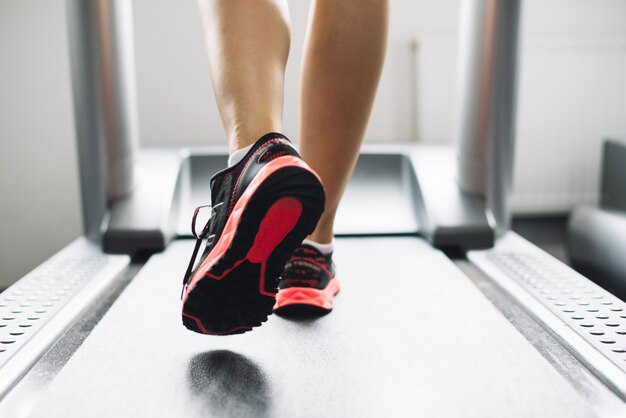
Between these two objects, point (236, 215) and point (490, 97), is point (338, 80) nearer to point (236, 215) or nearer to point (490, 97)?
point (236, 215)

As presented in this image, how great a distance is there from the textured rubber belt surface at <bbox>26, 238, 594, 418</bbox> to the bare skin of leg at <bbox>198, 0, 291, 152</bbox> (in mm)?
272

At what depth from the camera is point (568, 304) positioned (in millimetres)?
929

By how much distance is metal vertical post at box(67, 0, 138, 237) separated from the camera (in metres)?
1.38

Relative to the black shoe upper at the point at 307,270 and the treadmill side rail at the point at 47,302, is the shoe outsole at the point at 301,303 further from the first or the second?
the treadmill side rail at the point at 47,302

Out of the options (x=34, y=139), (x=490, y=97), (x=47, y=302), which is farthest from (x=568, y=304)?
(x=34, y=139)

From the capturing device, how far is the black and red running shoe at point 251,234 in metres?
0.61

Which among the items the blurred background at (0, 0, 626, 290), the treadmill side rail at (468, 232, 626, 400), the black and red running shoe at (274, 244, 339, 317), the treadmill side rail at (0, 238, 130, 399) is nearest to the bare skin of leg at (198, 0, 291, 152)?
the black and red running shoe at (274, 244, 339, 317)

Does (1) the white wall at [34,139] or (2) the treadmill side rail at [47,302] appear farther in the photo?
(1) the white wall at [34,139]

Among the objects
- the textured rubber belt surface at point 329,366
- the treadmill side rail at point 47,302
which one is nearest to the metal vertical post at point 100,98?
the treadmill side rail at point 47,302

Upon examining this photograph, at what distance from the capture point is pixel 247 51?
725 mm

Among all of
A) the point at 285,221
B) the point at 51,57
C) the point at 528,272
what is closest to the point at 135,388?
the point at 285,221

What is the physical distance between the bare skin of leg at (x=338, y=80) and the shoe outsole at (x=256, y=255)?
24cm

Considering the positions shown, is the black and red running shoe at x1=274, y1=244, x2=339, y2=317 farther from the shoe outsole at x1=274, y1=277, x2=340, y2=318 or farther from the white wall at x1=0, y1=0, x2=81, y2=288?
the white wall at x1=0, y1=0, x2=81, y2=288

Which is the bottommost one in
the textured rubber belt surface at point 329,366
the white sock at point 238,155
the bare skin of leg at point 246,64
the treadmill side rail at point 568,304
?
the treadmill side rail at point 568,304
